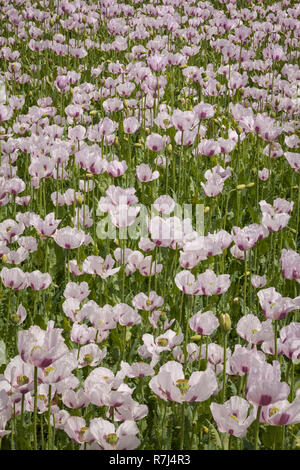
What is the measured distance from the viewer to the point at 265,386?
4.40 ft

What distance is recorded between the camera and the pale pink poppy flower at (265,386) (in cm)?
134

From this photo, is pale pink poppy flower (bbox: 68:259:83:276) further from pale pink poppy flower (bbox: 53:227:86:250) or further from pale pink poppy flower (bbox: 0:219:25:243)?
pale pink poppy flower (bbox: 0:219:25:243)

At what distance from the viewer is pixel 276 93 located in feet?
17.4

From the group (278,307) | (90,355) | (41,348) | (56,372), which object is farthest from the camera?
(90,355)

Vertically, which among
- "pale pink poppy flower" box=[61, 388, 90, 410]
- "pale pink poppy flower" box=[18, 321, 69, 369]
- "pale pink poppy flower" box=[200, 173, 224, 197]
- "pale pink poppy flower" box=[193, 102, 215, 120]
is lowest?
"pale pink poppy flower" box=[61, 388, 90, 410]

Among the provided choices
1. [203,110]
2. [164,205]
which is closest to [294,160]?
[203,110]

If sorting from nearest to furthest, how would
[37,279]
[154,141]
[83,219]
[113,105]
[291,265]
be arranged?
[291,265] < [37,279] < [83,219] < [154,141] < [113,105]

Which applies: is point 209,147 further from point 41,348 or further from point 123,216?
point 41,348

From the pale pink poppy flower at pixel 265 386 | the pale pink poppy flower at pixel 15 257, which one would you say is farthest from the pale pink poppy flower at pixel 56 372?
the pale pink poppy flower at pixel 15 257

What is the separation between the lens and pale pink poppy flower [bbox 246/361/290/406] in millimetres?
1340

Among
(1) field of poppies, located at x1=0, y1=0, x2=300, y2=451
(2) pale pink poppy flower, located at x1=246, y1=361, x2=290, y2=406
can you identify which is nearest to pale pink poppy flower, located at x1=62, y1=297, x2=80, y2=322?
(1) field of poppies, located at x1=0, y1=0, x2=300, y2=451

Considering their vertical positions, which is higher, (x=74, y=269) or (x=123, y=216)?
(x=123, y=216)

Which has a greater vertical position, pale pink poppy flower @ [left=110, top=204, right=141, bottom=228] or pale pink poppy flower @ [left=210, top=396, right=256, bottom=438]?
pale pink poppy flower @ [left=110, top=204, right=141, bottom=228]

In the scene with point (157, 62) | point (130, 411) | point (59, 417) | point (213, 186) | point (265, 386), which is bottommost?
point (59, 417)
